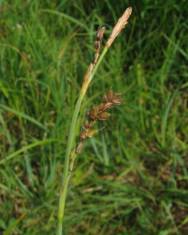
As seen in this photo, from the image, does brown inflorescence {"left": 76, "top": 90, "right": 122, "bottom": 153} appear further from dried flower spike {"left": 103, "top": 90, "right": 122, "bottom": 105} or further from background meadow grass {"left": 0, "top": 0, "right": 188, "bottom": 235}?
background meadow grass {"left": 0, "top": 0, "right": 188, "bottom": 235}

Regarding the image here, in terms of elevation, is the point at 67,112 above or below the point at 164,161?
above

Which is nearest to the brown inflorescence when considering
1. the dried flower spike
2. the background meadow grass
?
the dried flower spike

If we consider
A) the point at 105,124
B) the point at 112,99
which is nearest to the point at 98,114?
the point at 112,99

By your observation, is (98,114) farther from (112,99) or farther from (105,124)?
(105,124)

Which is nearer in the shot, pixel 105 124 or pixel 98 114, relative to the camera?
pixel 98 114

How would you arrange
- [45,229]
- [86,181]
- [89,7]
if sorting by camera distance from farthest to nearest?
[89,7]
[86,181]
[45,229]

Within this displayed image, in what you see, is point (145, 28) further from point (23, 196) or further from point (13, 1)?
point (23, 196)

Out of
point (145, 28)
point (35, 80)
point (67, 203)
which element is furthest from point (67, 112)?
point (145, 28)

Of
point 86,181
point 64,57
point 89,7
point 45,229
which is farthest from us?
point 89,7
